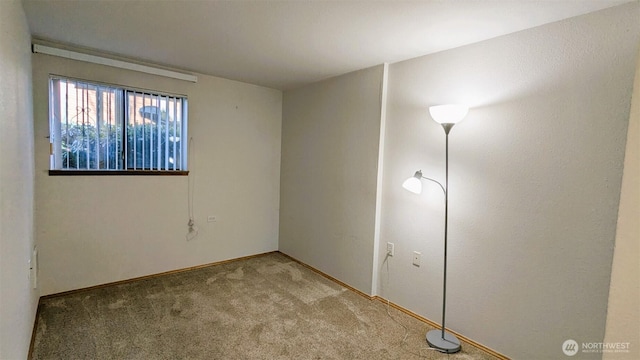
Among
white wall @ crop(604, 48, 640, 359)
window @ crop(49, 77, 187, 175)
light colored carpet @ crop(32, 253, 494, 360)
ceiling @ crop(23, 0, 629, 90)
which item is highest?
ceiling @ crop(23, 0, 629, 90)

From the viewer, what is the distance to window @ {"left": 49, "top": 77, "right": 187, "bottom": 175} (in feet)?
8.96

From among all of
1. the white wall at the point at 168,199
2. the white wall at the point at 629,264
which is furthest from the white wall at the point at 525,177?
the white wall at the point at 168,199

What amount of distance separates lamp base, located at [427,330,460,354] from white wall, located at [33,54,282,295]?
2518 millimetres

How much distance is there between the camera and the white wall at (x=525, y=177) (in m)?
1.74

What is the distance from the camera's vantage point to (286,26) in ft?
6.98

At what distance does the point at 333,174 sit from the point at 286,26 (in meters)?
1.70

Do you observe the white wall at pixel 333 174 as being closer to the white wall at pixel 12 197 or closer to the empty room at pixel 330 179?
the empty room at pixel 330 179

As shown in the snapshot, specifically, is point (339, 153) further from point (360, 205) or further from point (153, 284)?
point (153, 284)

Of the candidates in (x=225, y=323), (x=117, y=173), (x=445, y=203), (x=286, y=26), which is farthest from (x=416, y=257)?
(x=117, y=173)

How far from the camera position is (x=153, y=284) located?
3.12 meters

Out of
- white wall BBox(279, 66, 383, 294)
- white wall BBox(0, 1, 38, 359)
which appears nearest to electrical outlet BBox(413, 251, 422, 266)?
white wall BBox(279, 66, 383, 294)

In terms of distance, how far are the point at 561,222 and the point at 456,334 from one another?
1.16 metres

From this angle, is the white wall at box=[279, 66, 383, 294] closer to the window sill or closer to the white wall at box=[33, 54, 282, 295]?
the white wall at box=[33, 54, 282, 295]

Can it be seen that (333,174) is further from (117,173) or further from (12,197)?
(12,197)
